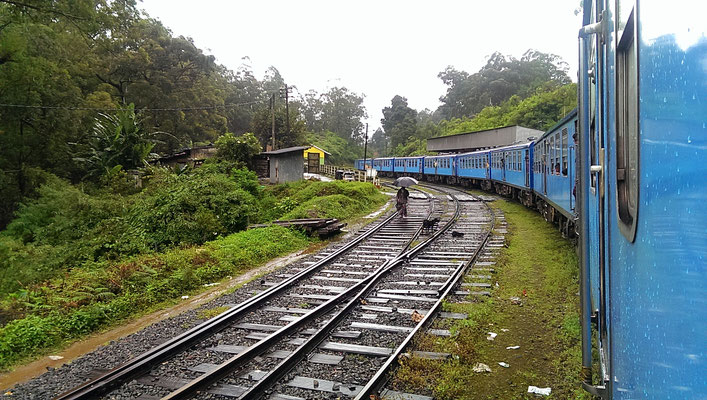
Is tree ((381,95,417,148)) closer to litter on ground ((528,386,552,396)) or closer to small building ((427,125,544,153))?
small building ((427,125,544,153))

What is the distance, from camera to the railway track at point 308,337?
195 inches

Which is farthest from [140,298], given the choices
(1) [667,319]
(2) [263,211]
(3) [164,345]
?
(2) [263,211]

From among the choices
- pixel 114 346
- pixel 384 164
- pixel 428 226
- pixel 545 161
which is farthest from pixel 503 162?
pixel 384 164

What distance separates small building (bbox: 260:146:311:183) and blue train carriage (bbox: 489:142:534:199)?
411 inches

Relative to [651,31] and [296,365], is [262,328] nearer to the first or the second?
[296,365]

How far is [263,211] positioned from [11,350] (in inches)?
519

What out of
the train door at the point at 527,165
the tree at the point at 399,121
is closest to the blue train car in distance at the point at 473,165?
the train door at the point at 527,165

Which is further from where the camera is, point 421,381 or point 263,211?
point 263,211

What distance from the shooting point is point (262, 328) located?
670cm

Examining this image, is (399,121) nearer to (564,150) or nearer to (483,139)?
(483,139)

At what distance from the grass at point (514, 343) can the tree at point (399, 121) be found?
210ft

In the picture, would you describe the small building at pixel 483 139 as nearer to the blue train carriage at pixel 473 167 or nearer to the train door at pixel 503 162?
the blue train carriage at pixel 473 167

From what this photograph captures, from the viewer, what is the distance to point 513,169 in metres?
20.7

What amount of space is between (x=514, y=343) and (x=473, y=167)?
23.9m
